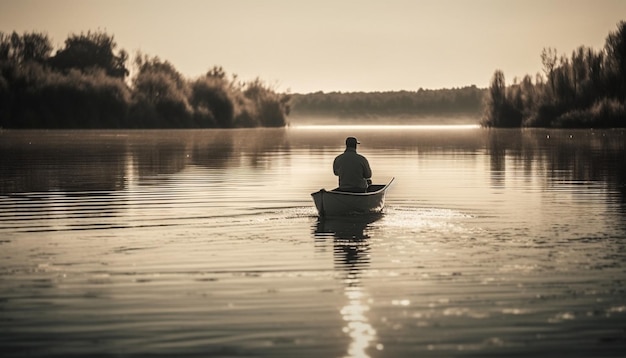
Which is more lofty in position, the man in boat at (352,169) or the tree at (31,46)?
the tree at (31,46)

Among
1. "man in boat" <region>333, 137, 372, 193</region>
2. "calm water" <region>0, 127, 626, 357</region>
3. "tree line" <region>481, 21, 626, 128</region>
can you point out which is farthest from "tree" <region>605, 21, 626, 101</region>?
"man in boat" <region>333, 137, 372, 193</region>

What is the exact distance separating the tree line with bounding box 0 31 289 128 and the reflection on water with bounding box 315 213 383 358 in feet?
255

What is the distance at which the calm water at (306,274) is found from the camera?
33.6 ft

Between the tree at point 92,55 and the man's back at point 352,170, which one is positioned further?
the tree at point 92,55

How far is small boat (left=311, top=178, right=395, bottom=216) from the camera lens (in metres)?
21.0

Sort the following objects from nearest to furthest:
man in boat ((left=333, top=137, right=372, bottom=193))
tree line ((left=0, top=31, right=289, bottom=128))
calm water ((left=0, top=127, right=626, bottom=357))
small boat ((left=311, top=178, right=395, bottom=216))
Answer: calm water ((left=0, top=127, right=626, bottom=357)) → small boat ((left=311, top=178, right=395, bottom=216)) → man in boat ((left=333, top=137, right=372, bottom=193)) → tree line ((left=0, top=31, right=289, bottom=128))

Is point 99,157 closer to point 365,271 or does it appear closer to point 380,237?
point 380,237

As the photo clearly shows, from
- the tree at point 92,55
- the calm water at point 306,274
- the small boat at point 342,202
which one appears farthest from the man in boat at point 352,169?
the tree at point 92,55

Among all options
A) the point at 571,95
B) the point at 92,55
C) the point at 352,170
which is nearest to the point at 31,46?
the point at 92,55

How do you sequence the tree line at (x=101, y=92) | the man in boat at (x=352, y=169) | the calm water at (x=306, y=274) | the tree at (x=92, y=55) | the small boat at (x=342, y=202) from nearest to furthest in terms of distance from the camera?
1. the calm water at (x=306, y=274)
2. the small boat at (x=342, y=202)
3. the man in boat at (x=352, y=169)
4. the tree line at (x=101, y=92)
5. the tree at (x=92, y=55)

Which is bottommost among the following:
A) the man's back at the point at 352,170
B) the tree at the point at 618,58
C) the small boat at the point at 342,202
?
the small boat at the point at 342,202

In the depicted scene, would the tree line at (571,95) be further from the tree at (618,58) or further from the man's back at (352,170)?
the man's back at (352,170)

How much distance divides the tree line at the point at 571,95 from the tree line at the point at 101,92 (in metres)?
32.6

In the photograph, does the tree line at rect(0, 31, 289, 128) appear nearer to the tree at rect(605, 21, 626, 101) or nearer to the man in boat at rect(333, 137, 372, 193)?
the tree at rect(605, 21, 626, 101)
